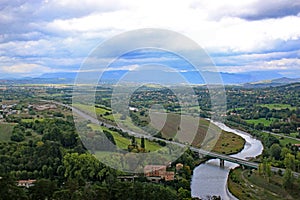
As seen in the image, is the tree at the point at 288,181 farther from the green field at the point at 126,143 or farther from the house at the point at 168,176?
the green field at the point at 126,143

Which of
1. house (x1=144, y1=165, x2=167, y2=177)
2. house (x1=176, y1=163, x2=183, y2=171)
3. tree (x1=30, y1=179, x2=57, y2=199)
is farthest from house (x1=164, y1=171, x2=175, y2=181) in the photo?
tree (x1=30, y1=179, x2=57, y2=199)

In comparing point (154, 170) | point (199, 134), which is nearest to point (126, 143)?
point (154, 170)

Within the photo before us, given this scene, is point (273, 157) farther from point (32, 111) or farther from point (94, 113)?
point (32, 111)

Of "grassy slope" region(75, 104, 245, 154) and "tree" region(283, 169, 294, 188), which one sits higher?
"grassy slope" region(75, 104, 245, 154)

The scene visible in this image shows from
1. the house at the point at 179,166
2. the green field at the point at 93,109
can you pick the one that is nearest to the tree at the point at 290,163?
the house at the point at 179,166

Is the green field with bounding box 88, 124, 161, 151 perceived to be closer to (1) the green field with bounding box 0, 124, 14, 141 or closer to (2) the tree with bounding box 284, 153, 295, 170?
(2) the tree with bounding box 284, 153, 295, 170

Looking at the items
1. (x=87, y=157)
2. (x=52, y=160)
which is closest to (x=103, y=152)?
(x=87, y=157)

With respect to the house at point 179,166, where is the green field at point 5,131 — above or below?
above

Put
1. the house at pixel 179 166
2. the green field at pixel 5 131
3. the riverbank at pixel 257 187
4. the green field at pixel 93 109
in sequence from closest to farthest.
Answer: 1. the riverbank at pixel 257 187
2. the house at pixel 179 166
3. the green field at pixel 93 109
4. the green field at pixel 5 131
